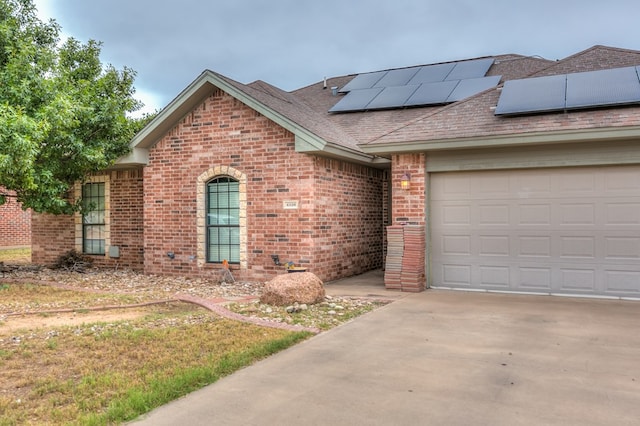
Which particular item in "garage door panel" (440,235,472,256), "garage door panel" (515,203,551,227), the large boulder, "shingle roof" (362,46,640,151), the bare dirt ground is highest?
"shingle roof" (362,46,640,151)

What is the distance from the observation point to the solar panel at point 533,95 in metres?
8.84

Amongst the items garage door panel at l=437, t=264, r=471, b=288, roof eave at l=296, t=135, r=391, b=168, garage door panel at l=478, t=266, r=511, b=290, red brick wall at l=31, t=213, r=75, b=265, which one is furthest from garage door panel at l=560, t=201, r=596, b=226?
red brick wall at l=31, t=213, r=75, b=265

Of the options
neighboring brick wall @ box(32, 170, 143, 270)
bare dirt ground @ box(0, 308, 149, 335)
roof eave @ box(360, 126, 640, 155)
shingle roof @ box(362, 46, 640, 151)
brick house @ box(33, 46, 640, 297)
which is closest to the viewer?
bare dirt ground @ box(0, 308, 149, 335)

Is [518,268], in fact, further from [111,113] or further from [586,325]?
[111,113]

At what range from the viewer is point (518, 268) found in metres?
9.00

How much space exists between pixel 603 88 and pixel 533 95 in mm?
1149

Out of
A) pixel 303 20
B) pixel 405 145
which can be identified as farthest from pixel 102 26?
pixel 405 145

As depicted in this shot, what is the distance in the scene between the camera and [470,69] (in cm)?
1471

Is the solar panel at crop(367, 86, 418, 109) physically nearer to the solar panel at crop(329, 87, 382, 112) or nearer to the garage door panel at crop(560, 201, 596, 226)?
the solar panel at crop(329, 87, 382, 112)

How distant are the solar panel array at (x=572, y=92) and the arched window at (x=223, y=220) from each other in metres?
5.63

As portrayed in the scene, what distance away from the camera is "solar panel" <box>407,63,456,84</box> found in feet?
48.2

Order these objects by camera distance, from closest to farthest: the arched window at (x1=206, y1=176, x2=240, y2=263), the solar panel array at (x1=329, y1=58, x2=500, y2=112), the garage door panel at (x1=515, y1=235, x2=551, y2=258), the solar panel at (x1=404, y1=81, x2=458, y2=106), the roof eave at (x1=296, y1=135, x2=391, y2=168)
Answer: the garage door panel at (x1=515, y1=235, x2=551, y2=258) → the roof eave at (x1=296, y1=135, x2=391, y2=168) → the arched window at (x1=206, y1=176, x2=240, y2=263) → the solar panel at (x1=404, y1=81, x2=458, y2=106) → the solar panel array at (x1=329, y1=58, x2=500, y2=112)

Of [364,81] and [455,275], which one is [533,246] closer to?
[455,275]

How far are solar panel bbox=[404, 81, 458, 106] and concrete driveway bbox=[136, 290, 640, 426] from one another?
24.3ft
